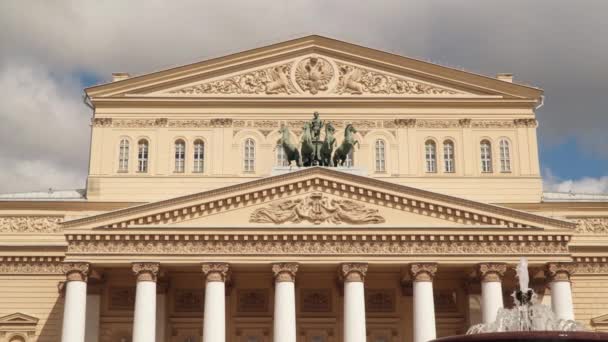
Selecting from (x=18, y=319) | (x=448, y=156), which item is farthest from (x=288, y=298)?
(x=448, y=156)

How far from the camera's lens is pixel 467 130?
47406 millimetres

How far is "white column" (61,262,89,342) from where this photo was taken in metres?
35.9

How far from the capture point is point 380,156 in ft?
154

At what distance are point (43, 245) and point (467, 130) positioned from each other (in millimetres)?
20989

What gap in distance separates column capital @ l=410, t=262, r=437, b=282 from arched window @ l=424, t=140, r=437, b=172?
1096 cm

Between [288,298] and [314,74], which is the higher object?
[314,74]

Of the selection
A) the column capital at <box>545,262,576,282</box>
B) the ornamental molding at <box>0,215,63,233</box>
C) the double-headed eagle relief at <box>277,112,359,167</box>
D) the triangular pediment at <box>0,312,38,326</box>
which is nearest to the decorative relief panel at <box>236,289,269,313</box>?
the double-headed eagle relief at <box>277,112,359,167</box>

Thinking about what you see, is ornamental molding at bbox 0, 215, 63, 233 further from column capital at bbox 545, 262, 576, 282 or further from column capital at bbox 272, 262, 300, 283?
column capital at bbox 545, 262, 576, 282

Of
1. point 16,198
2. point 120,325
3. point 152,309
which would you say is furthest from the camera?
point 16,198

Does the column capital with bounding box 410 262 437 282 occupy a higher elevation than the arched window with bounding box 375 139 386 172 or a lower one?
lower

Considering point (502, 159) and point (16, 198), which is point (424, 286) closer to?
point (502, 159)

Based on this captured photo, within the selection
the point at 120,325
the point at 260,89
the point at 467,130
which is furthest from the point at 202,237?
the point at 467,130

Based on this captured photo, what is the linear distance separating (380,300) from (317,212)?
584 centimetres

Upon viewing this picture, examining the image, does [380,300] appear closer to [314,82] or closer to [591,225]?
[591,225]
